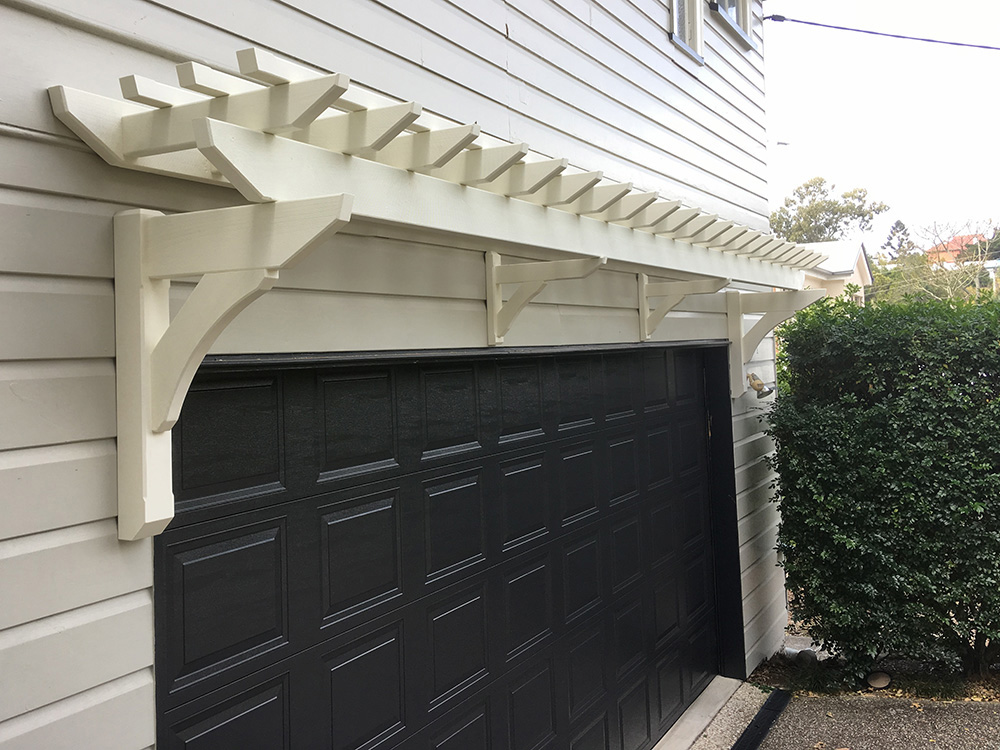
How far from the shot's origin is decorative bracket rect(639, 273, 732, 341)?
11.8ft

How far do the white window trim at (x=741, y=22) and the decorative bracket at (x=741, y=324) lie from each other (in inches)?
66.0

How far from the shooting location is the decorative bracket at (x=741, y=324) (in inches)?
175

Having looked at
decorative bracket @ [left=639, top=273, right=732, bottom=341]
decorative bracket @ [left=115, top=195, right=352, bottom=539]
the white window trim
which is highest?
the white window trim

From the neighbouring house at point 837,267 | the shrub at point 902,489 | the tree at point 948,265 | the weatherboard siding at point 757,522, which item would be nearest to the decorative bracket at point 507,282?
the weatherboard siding at point 757,522

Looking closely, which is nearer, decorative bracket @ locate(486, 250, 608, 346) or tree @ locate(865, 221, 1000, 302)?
decorative bracket @ locate(486, 250, 608, 346)

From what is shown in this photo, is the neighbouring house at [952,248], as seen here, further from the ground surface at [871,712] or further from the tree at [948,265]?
the ground surface at [871,712]

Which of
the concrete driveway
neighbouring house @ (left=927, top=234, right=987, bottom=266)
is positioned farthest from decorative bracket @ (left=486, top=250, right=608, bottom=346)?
neighbouring house @ (left=927, top=234, right=987, bottom=266)

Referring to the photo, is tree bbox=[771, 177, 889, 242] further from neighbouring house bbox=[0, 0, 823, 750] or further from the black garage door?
the black garage door

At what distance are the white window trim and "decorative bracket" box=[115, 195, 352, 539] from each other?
4160mm

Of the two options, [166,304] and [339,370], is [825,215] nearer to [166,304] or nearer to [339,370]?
[339,370]

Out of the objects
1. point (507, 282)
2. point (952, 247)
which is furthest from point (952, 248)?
point (507, 282)

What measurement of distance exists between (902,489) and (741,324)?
130cm

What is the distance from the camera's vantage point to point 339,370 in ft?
6.89

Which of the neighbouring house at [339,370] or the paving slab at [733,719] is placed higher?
the neighbouring house at [339,370]
